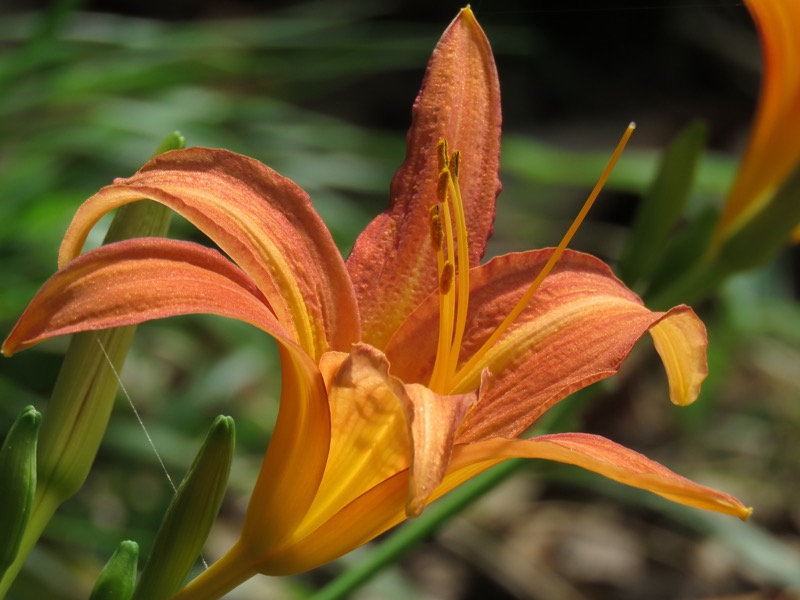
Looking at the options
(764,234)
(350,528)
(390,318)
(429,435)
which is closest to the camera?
(429,435)

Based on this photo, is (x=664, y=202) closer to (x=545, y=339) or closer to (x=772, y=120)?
Result: (x=772, y=120)

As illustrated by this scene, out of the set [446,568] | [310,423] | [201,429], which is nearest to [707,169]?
[446,568]

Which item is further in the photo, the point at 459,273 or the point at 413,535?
the point at 413,535

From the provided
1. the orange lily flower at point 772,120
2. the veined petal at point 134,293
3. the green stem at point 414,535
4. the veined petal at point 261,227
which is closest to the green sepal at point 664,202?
the orange lily flower at point 772,120

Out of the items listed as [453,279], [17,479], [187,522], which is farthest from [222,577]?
[453,279]

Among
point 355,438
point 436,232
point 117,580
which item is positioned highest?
point 436,232

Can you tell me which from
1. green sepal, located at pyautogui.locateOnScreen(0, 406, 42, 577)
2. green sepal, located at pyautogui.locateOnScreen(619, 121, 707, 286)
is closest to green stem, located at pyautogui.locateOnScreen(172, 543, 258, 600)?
green sepal, located at pyautogui.locateOnScreen(0, 406, 42, 577)

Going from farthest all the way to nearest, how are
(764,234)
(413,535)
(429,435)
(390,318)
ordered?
(764,234) < (413,535) < (390,318) < (429,435)
